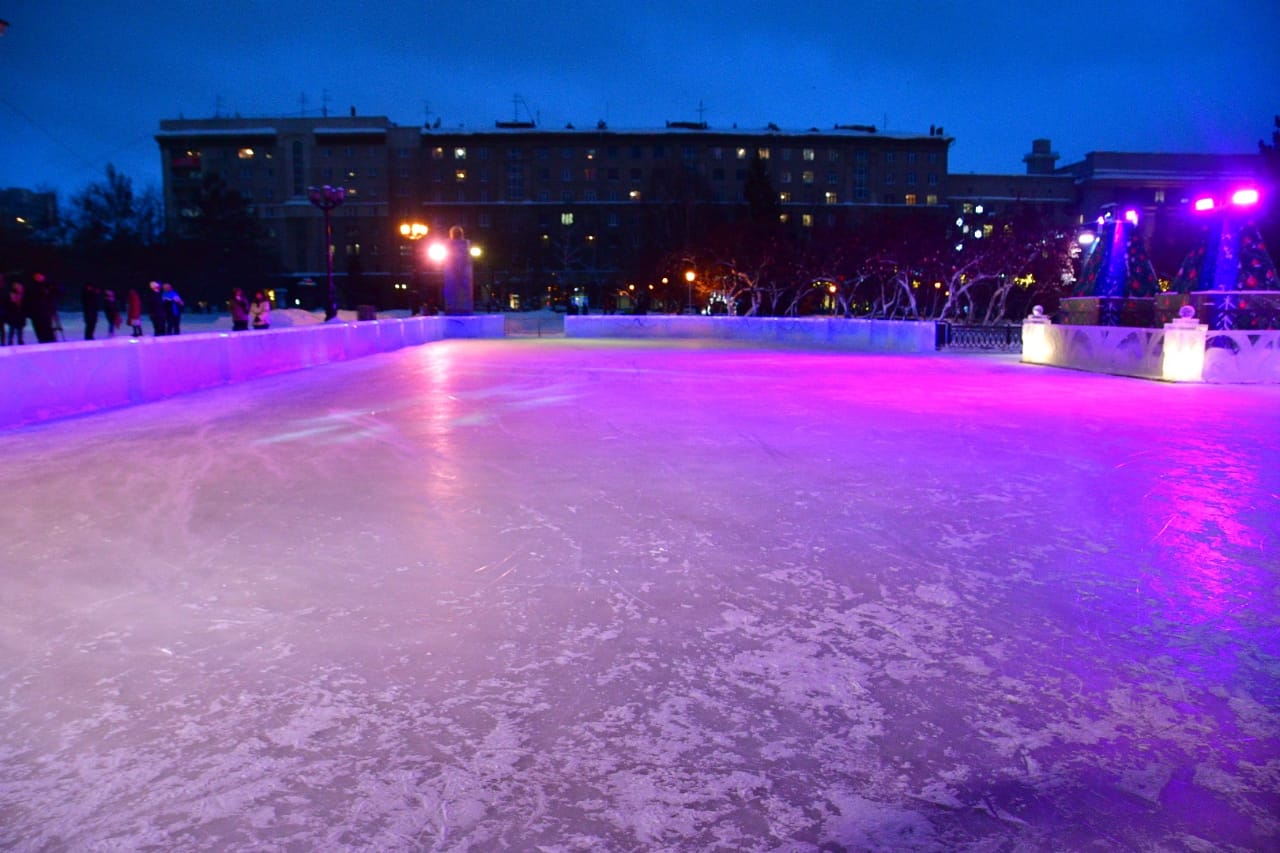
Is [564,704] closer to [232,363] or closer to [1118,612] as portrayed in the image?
[1118,612]

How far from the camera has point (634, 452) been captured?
332 inches

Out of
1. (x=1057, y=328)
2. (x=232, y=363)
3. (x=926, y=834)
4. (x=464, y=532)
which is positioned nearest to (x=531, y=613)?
(x=464, y=532)

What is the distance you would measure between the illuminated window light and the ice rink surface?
42.7 feet

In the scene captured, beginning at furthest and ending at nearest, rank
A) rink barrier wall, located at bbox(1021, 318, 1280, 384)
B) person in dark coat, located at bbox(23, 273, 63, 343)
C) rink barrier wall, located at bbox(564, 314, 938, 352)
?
rink barrier wall, located at bbox(564, 314, 938, 352)
person in dark coat, located at bbox(23, 273, 63, 343)
rink barrier wall, located at bbox(1021, 318, 1280, 384)

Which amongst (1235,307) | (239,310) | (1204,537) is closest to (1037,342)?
(1235,307)

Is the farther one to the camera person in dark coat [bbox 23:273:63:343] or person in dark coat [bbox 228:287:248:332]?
person in dark coat [bbox 228:287:248:332]

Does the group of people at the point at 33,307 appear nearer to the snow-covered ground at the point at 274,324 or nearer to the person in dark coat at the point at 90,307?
the person in dark coat at the point at 90,307

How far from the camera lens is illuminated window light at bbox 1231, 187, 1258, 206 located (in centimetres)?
1819

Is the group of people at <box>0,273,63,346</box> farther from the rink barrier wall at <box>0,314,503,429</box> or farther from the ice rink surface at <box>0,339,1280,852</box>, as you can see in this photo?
the ice rink surface at <box>0,339,1280,852</box>

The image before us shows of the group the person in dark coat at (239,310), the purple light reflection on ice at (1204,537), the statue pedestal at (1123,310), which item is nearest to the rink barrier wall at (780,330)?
the statue pedestal at (1123,310)

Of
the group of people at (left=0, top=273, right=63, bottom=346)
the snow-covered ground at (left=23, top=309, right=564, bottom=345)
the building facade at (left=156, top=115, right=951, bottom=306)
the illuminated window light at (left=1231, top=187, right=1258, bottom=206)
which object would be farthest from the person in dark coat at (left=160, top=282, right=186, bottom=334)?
the building facade at (left=156, top=115, right=951, bottom=306)

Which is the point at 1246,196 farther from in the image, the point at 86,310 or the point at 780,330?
the point at 86,310

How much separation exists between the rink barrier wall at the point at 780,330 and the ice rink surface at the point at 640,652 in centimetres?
2066

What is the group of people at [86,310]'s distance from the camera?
722 inches
